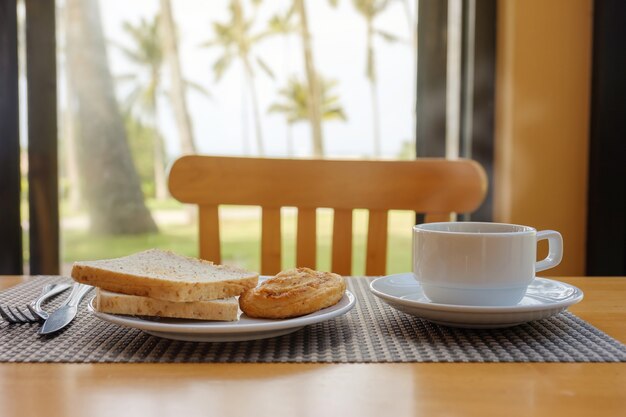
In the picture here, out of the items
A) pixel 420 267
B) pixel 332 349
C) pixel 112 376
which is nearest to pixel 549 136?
pixel 420 267

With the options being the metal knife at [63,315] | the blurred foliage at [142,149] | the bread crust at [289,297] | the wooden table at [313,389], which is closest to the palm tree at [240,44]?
the blurred foliage at [142,149]

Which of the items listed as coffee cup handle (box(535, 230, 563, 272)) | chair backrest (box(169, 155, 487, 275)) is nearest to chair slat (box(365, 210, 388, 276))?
chair backrest (box(169, 155, 487, 275))

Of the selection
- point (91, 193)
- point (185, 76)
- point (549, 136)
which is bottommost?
point (91, 193)

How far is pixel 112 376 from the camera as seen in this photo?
519mm

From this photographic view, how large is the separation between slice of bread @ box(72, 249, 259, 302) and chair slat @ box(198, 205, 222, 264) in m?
0.56

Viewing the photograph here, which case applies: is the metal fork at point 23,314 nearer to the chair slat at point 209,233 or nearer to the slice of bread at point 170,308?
the slice of bread at point 170,308

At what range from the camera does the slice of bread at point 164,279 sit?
1.96 ft

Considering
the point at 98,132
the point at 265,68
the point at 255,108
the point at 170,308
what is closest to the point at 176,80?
the point at 255,108

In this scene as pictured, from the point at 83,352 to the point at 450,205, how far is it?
91 centimetres

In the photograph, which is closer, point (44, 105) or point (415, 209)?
point (415, 209)

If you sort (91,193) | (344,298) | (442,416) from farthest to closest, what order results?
(91,193) < (344,298) < (442,416)

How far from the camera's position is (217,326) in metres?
0.56

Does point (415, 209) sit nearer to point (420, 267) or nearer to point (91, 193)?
point (420, 267)

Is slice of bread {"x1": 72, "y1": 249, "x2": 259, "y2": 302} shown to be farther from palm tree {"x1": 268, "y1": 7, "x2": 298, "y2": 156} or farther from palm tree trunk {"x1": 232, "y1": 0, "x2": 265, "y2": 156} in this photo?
palm tree trunk {"x1": 232, "y1": 0, "x2": 265, "y2": 156}
